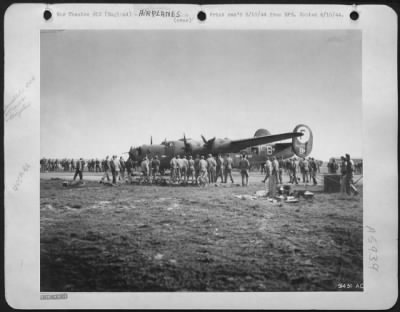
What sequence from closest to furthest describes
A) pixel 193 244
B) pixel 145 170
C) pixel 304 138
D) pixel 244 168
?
pixel 193 244 < pixel 304 138 < pixel 244 168 < pixel 145 170

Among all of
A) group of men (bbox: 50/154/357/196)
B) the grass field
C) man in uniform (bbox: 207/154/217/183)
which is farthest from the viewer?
man in uniform (bbox: 207/154/217/183)

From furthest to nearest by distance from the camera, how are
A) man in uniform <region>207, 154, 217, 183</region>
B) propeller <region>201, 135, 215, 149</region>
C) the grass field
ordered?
1. man in uniform <region>207, 154, 217, 183</region>
2. propeller <region>201, 135, 215, 149</region>
3. the grass field

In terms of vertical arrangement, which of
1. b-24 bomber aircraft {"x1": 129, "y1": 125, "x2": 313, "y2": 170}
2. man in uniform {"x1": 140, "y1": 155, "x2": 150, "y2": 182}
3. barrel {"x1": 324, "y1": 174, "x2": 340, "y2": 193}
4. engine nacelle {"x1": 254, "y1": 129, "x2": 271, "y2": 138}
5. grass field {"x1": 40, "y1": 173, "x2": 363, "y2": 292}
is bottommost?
grass field {"x1": 40, "y1": 173, "x2": 363, "y2": 292}

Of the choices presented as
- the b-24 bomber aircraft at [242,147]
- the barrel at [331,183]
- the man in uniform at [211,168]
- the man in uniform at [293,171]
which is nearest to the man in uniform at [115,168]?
the b-24 bomber aircraft at [242,147]

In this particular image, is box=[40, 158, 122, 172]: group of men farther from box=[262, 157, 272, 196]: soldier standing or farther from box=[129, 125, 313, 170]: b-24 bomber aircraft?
box=[262, 157, 272, 196]: soldier standing

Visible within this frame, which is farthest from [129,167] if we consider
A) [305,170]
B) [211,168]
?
[305,170]

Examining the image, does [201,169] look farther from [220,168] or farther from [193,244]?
[193,244]

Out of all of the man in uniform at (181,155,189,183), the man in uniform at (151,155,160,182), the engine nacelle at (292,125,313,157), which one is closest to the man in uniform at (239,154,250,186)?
the engine nacelle at (292,125,313,157)
